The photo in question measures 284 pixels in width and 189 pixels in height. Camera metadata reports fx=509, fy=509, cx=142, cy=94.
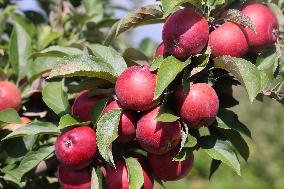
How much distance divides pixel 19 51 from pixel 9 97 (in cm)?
23

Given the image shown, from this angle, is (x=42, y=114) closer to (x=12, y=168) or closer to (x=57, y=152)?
(x=12, y=168)

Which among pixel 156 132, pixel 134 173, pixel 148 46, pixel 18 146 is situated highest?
pixel 156 132

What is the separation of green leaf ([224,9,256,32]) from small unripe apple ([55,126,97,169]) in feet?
1.29

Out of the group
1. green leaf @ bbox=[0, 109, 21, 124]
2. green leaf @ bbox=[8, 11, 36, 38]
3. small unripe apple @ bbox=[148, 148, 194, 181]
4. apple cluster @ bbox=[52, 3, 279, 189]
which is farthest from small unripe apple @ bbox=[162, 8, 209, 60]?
green leaf @ bbox=[8, 11, 36, 38]

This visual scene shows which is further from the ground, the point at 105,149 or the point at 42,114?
Answer: the point at 105,149

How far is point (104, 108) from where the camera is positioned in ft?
3.67

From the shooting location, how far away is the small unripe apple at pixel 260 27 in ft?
3.73

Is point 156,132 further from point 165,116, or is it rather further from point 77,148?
point 77,148

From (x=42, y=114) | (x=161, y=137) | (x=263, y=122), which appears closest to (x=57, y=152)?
(x=161, y=137)

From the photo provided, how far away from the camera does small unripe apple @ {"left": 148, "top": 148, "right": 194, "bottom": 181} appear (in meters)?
1.12

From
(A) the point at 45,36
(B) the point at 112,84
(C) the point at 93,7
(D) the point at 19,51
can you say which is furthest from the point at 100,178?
(C) the point at 93,7

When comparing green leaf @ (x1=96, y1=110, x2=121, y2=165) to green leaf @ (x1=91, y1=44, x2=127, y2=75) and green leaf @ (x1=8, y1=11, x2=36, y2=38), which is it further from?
green leaf @ (x1=8, y1=11, x2=36, y2=38)

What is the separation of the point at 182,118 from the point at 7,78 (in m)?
0.75

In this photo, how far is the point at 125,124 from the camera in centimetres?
108
